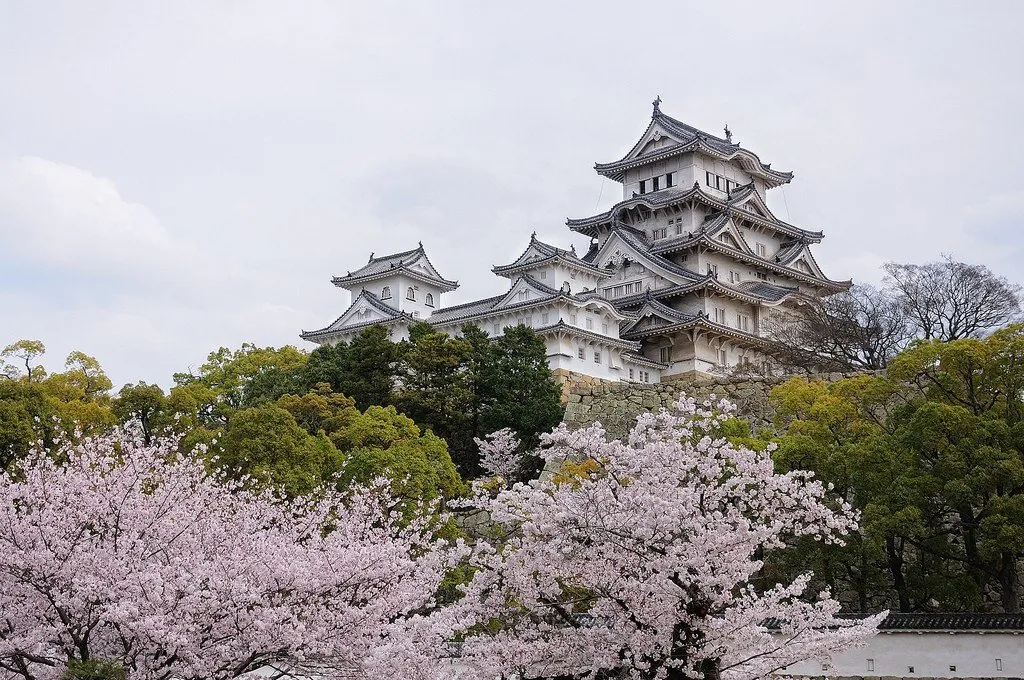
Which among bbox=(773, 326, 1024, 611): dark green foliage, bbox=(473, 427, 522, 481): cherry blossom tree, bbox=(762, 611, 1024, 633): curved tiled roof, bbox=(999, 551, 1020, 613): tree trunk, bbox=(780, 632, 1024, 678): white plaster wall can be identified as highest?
bbox=(473, 427, 522, 481): cherry blossom tree

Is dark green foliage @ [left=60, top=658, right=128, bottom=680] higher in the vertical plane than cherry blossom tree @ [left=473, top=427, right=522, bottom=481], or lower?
lower

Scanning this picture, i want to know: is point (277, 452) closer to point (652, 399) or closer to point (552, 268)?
point (652, 399)

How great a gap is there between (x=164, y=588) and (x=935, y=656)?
11416mm

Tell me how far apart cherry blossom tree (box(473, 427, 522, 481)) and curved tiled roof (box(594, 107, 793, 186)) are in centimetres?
2395

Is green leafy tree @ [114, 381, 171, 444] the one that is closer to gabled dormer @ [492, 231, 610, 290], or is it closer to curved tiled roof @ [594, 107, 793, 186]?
gabled dormer @ [492, 231, 610, 290]

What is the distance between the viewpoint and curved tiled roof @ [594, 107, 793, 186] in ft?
182

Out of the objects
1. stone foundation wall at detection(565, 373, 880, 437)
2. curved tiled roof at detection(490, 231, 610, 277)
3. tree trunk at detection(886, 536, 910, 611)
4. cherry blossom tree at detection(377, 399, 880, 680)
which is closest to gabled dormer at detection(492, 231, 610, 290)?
curved tiled roof at detection(490, 231, 610, 277)

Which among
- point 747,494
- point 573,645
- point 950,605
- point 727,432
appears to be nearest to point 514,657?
point 573,645

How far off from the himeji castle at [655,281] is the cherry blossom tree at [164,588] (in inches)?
1146

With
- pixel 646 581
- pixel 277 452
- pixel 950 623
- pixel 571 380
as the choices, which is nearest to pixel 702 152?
pixel 571 380

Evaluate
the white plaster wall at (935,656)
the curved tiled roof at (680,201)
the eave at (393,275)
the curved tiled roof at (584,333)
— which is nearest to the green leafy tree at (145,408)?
the curved tiled roof at (584,333)

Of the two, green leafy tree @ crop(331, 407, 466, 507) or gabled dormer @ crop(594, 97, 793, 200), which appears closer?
green leafy tree @ crop(331, 407, 466, 507)

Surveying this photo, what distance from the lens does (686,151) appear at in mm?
55656

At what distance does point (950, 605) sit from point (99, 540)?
49.1ft
